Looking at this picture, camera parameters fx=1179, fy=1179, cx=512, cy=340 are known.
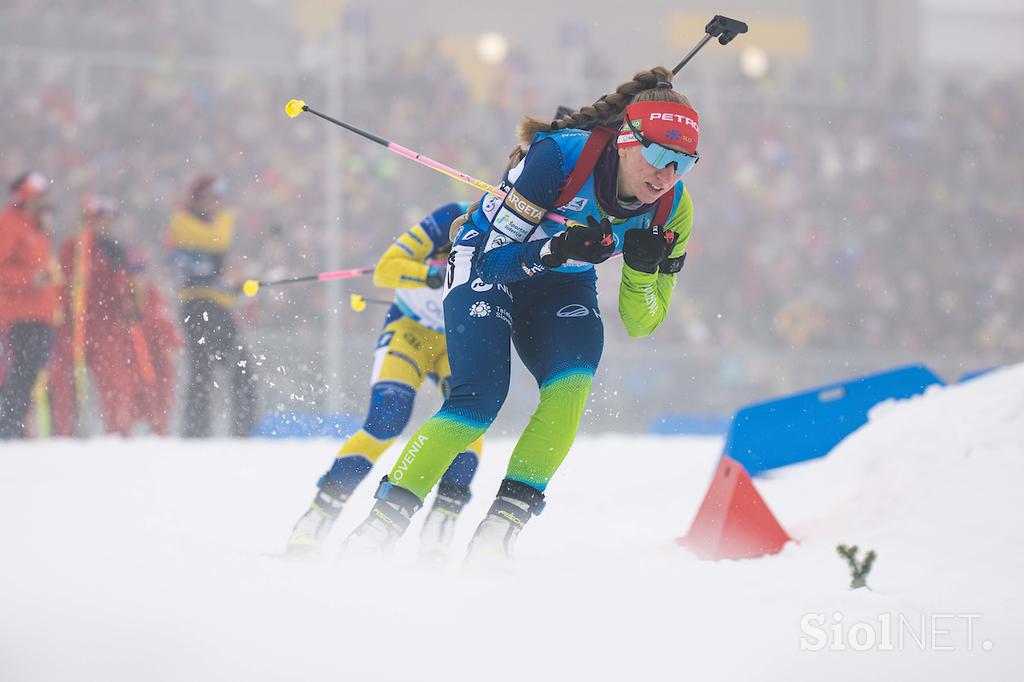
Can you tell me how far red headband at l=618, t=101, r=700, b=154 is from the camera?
11.0 ft

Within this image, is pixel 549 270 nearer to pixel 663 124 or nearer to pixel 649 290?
pixel 649 290

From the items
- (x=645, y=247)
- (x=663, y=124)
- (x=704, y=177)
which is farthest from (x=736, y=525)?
(x=704, y=177)

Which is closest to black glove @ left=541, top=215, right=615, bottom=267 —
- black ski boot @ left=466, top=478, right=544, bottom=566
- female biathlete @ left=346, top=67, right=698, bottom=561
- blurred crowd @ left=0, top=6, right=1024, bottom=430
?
female biathlete @ left=346, top=67, right=698, bottom=561

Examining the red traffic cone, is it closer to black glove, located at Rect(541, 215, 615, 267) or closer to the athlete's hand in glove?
the athlete's hand in glove

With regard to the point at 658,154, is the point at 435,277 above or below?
below

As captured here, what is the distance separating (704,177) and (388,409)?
9.13 meters

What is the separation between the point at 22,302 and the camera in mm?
8016

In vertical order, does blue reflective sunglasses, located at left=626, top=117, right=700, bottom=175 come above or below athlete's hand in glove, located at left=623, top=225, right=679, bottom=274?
above

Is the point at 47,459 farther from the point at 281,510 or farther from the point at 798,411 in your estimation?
the point at 798,411

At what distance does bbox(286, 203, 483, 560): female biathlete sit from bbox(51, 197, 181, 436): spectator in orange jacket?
454 centimetres

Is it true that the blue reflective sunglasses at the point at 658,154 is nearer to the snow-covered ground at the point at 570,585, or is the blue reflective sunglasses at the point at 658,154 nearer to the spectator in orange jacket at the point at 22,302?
the snow-covered ground at the point at 570,585

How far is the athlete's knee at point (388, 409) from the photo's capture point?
4.36 m

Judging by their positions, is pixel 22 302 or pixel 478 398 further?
pixel 22 302

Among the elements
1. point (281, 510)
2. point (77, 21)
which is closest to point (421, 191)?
point (77, 21)
